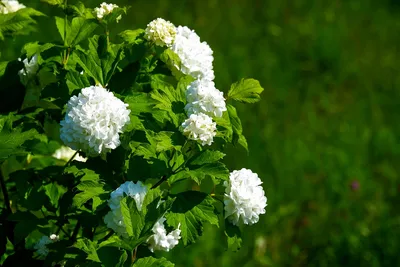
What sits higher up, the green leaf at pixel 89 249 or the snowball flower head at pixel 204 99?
the snowball flower head at pixel 204 99

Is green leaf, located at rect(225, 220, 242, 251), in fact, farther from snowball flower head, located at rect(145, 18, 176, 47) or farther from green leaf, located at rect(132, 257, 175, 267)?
snowball flower head, located at rect(145, 18, 176, 47)

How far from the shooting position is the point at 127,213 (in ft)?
4.87

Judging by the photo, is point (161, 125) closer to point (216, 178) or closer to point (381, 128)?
point (216, 178)

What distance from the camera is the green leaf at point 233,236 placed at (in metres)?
1.71

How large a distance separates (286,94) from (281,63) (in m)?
0.42

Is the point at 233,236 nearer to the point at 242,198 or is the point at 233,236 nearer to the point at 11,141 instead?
the point at 242,198

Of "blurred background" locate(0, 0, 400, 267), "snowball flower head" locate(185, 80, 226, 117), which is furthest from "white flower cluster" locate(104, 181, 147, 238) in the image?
"blurred background" locate(0, 0, 400, 267)

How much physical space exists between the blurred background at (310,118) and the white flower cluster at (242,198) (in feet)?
5.64

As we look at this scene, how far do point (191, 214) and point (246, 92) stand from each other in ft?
1.24

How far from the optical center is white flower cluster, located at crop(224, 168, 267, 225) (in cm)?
169

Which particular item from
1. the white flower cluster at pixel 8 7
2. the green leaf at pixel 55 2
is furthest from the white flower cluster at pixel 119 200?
the white flower cluster at pixel 8 7

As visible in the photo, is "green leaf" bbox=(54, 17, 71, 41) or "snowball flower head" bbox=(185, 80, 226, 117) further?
"green leaf" bbox=(54, 17, 71, 41)

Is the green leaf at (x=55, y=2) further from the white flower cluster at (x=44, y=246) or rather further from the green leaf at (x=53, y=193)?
the white flower cluster at (x=44, y=246)

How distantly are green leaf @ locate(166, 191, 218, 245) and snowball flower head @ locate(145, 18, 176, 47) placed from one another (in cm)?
40
